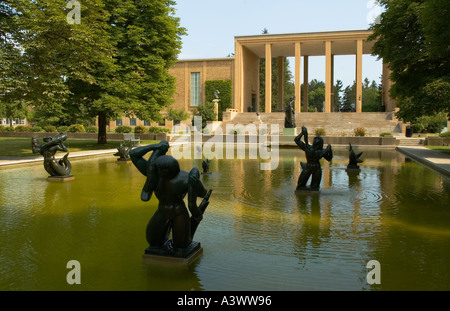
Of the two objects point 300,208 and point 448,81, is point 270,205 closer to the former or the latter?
point 300,208

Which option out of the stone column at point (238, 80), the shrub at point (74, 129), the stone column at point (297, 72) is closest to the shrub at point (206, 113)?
the stone column at point (238, 80)

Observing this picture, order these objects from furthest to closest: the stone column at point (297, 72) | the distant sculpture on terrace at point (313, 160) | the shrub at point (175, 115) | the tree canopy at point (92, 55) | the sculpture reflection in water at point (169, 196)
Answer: the shrub at point (175, 115)
the stone column at point (297, 72)
the tree canopy at point (92, 55)
the distant sculpture on terrace at point (313, 160)
the sculpture reflection in water at point (169, 196)

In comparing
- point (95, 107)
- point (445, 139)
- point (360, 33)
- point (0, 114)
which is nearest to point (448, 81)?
point (445, 139)

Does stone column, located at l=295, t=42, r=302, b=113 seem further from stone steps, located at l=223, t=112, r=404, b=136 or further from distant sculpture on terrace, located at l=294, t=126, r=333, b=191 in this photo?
distant sculpture on terrace, located at l=294, t=126, r=333, b=191

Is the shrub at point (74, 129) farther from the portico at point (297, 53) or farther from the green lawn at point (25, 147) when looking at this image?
the portico at point (297, 53)

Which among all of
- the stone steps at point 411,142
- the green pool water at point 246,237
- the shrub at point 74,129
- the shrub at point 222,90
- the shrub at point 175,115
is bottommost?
the green pool water at point 246,237

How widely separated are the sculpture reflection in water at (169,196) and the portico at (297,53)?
A: 44.6 metres

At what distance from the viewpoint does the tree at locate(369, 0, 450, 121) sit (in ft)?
59.4

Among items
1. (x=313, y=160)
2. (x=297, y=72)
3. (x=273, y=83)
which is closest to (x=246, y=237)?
(x=313, y=160)

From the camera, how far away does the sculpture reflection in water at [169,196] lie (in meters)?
4.71

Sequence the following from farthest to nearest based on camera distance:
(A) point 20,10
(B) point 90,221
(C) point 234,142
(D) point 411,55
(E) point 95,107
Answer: (C) point 234,142, (E) point 95,107, (D) point 411,55, (A) point 20,10, (B) point 90,221

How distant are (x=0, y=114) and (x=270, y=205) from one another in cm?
5584

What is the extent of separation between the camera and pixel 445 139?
2809cm

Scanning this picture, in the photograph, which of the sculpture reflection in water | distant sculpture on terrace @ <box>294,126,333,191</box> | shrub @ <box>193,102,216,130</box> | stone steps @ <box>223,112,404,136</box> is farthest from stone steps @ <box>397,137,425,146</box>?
the sculpture reflection in water
